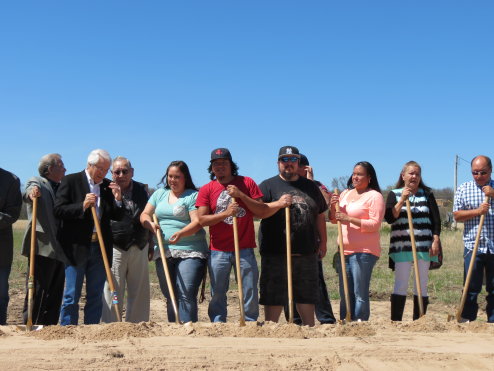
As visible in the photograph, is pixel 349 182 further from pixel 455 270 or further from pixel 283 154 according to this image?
pixel 455 270

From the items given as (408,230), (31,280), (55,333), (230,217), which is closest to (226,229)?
(230,217)

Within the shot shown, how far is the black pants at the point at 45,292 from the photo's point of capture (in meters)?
6.67

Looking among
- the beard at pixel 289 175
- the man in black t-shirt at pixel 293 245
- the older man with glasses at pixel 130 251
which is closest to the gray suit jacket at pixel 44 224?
the older man with glasses at pixel 130 251

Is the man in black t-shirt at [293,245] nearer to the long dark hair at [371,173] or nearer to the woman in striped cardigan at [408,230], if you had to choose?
the long dark hair at [371,173]

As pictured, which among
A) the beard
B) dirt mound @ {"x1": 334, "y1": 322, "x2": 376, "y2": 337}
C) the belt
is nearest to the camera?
dirt mound @ {"x1": 334, "y1": 322, "x2": 376, "y2": 337}

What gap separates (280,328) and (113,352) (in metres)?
1.64

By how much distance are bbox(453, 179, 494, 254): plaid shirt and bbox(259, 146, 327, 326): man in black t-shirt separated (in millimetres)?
1878

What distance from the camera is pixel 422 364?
17.5 ft

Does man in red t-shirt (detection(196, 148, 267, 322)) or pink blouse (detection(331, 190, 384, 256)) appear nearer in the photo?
→ man in red t-shirt (detection(196, 148, 267, 322))

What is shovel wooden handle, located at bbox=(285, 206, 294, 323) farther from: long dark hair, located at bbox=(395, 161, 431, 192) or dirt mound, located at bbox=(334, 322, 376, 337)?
long dark hair, located at bbox=(395, 161, 431, 192)

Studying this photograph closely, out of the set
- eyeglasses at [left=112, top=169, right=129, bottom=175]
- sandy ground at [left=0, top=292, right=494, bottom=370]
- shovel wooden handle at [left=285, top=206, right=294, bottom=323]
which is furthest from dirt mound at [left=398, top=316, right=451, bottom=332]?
eyeglasses at [left=112, top=169, right=129, bottom=175]

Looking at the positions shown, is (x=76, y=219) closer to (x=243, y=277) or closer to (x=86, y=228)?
(x=86, y=228)

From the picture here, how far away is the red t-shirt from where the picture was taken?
6.54 m

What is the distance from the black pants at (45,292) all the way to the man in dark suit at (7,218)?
0.28 meters
